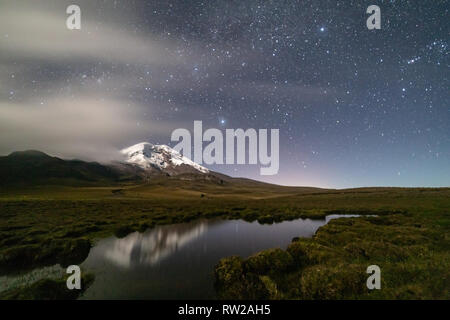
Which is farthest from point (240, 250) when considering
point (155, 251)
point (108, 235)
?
point (108, 235)

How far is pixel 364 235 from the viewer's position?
23.0 m

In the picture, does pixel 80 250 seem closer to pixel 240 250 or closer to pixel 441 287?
pixel 240 250

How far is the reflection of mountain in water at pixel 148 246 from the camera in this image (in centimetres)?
2016

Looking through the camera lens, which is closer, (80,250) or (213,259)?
(213,259)

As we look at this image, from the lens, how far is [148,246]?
25.0 meters

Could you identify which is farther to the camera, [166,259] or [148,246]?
[148,246]

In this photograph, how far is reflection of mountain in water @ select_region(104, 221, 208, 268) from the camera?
66.1ft

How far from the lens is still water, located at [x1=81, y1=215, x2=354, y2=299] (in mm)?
13898

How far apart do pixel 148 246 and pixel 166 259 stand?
6.08 metres

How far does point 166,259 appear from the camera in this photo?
20.1 m

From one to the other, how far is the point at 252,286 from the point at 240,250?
34.7ft

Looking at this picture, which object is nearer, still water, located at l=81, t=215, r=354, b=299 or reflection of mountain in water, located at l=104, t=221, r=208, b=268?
still water, located at l=81, t=215, r=354, b=299

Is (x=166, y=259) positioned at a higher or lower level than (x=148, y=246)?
higher

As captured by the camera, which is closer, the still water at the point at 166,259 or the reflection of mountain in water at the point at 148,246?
the still water at the point at 166,259
